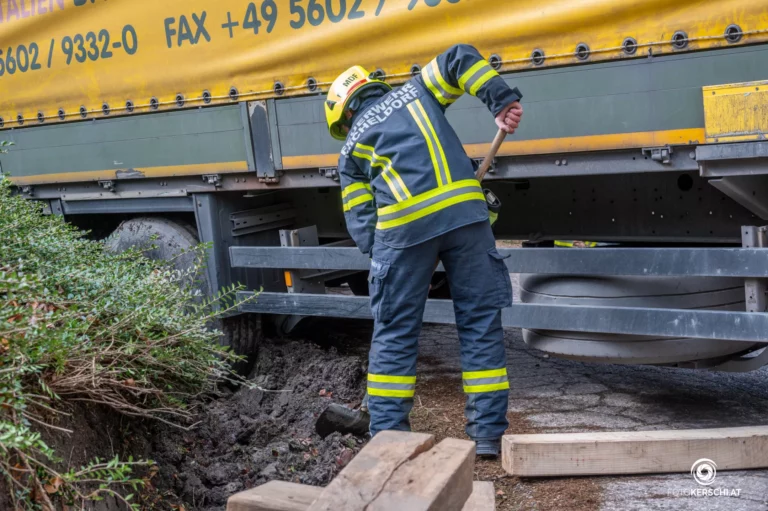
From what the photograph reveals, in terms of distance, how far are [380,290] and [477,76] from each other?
3.22ft

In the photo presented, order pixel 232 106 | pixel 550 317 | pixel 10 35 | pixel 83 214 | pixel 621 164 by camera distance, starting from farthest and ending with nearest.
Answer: pixel 83 214 < pixel 10 35 < pixel 232 106 < pixel 550 317 < pixel 621 164

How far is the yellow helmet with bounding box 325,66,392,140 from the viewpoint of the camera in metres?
3.77

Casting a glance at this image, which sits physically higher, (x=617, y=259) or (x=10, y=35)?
(x=10, y=35)

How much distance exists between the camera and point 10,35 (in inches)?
215

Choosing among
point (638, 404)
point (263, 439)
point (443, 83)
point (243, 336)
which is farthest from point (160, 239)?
point (638, 404)

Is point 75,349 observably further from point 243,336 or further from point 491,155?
point 243,336

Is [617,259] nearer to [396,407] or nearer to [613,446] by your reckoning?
[613,446]

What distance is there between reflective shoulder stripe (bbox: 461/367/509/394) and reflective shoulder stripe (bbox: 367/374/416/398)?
0.87ft

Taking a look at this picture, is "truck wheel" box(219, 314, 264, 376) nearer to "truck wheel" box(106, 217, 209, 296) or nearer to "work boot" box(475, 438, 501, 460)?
"truck wheel" box(106, 217, 209, 296)

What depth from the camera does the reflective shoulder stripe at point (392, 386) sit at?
365 cm

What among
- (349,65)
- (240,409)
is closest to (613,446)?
(240,409)

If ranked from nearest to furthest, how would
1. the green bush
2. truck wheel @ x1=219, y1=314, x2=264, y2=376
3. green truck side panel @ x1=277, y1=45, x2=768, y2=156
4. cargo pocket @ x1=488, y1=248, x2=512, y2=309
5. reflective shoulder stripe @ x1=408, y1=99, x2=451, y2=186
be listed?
the green bush < green truck side panel @ x1=277, y1=45, x2=768, y2=156 < reflective shoulder stripe @ x1=408, y1=99, x2=451, y2=186 < cargo pocket @ x1=488, y1=248, x2=512, y2=309 < truck wheel @ x1=219, y1=314, x2=264, y2=376

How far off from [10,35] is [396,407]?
3688mm

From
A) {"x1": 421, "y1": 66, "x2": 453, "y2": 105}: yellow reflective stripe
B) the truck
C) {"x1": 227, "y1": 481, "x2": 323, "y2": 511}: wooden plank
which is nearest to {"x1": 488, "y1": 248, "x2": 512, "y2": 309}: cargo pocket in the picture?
the truck
